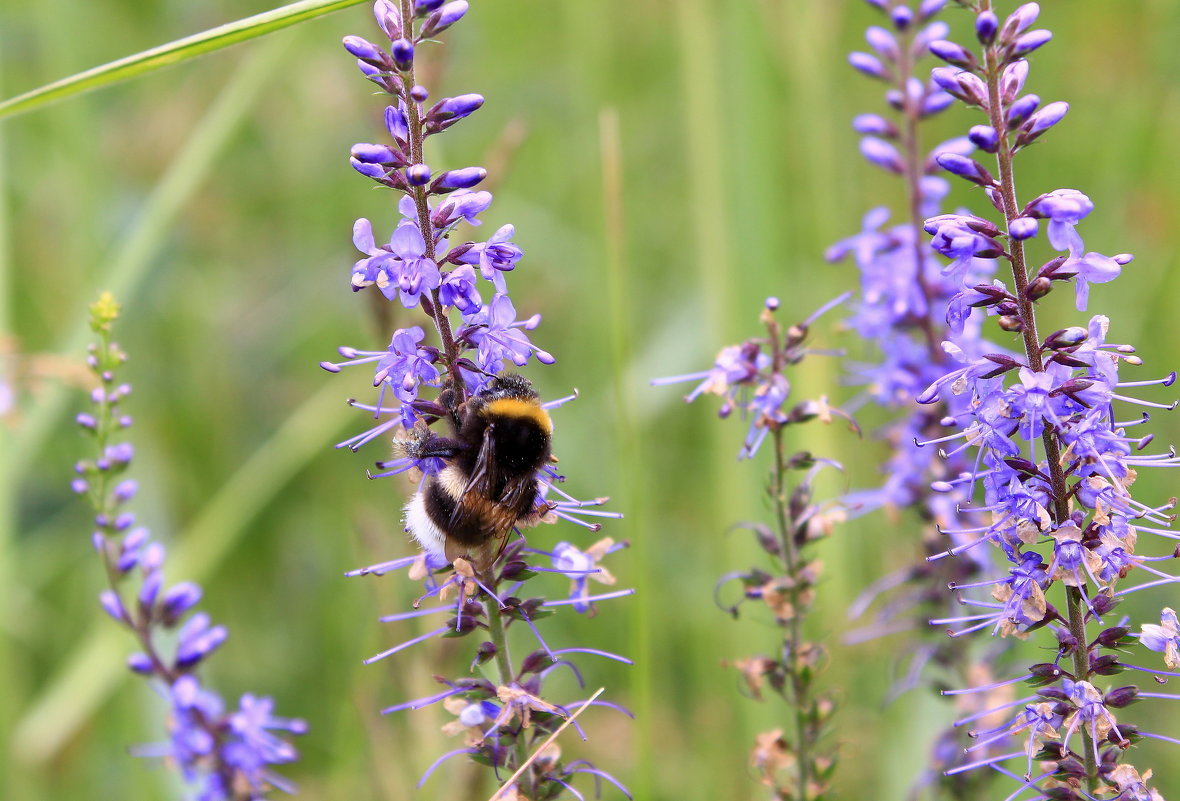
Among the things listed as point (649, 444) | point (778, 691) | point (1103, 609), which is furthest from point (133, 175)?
point (1103, 609)

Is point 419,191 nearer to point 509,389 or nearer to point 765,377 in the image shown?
point 509,389

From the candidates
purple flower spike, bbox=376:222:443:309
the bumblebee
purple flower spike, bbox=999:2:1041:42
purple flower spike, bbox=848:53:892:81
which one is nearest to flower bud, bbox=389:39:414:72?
purple flower spike, bbox=376:222:443:309

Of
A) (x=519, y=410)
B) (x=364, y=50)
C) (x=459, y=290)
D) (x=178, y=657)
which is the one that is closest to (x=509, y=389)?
(x=519, y=410)

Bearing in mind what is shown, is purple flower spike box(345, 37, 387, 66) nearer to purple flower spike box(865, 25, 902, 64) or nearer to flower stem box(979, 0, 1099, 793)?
flower stem box(979, 0, 1099, 793)

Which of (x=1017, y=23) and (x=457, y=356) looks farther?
(x=457, y=356)

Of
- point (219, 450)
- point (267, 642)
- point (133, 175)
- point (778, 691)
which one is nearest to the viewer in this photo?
point (778, 691)

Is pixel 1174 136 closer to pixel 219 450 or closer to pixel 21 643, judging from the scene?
pixel 219 450
